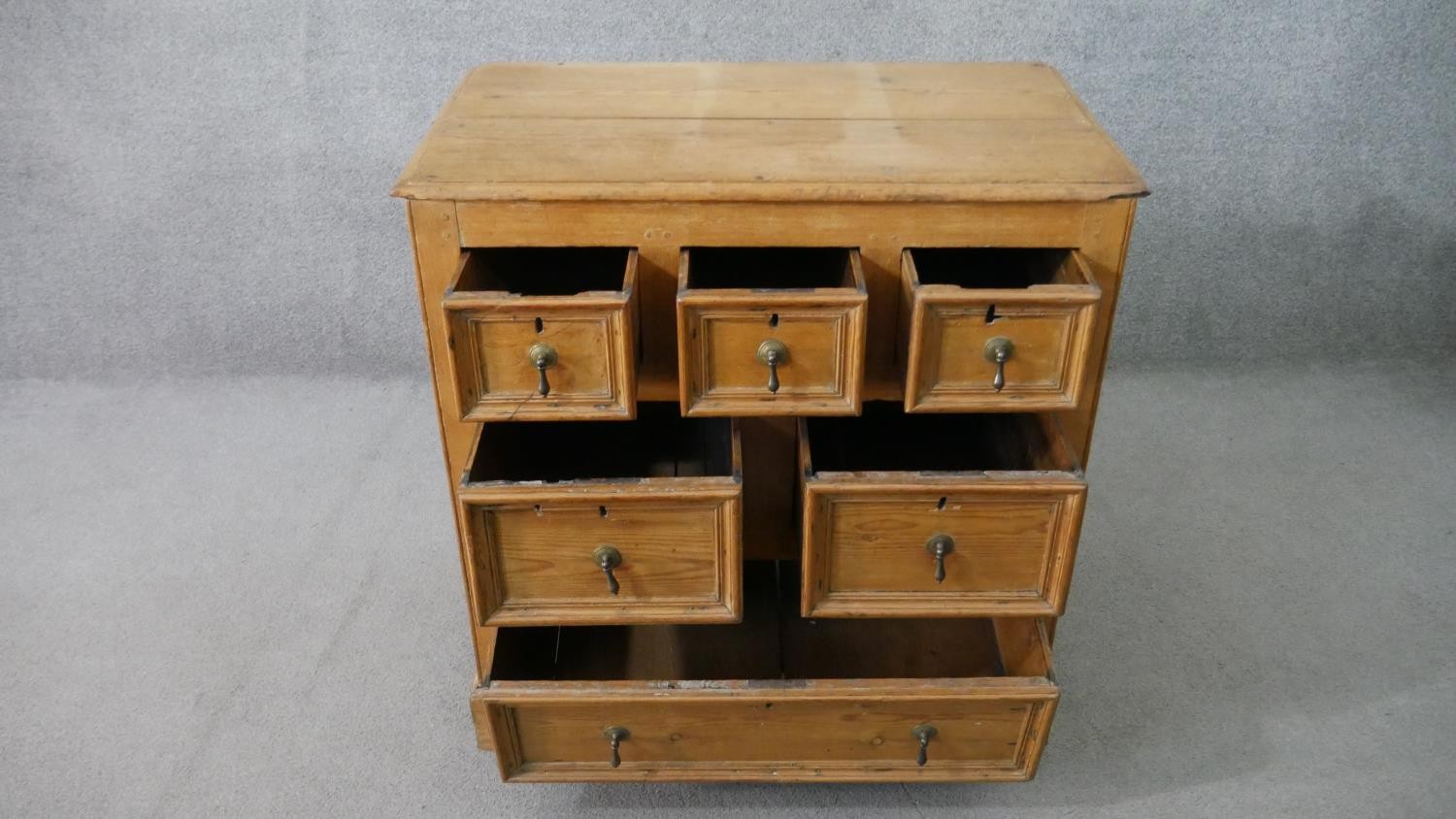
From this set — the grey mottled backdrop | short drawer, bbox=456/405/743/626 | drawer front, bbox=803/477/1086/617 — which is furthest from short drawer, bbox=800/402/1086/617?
the grey mottled backdrop

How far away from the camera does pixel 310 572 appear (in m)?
1.89

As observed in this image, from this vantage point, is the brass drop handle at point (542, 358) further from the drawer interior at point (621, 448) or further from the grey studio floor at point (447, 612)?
the grey studio floor at point (447, 612)

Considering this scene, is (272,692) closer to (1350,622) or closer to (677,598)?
(677,598)

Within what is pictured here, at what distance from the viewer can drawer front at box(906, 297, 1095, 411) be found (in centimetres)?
115

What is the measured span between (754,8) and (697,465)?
0.98 meters

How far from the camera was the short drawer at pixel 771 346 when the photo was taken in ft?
3.73

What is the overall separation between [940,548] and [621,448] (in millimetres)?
519

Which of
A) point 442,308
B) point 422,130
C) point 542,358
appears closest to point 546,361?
point 542,358

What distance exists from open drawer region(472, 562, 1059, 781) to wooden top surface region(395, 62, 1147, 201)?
57 centimetres

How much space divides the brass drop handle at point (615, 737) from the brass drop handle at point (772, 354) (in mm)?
490

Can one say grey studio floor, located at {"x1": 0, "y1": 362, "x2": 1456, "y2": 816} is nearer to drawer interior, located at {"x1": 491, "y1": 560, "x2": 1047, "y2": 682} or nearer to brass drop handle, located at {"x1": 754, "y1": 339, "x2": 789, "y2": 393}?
drawer interior, located at {"x1": 491, "y1": 560, "x2": 1047, "y2": 682}

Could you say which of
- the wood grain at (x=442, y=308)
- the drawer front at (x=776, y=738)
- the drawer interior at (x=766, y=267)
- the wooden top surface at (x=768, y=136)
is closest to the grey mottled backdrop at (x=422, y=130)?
the wooden top surface at (x=768, y=136)

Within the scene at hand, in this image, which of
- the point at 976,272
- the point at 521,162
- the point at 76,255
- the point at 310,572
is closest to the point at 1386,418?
the point at 976,272

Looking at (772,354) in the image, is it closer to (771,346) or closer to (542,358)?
(771,346)
